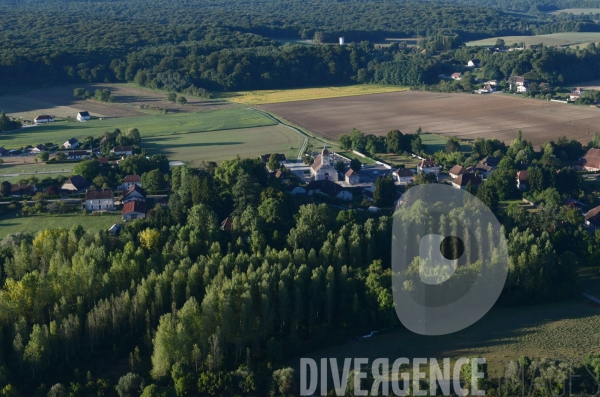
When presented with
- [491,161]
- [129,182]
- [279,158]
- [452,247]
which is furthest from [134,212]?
[491,161]

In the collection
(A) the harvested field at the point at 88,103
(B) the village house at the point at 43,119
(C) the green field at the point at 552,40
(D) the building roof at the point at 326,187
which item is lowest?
(D) the building roof at the point at 326,187

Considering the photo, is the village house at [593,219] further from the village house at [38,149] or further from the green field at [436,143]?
the village house at [38,149]

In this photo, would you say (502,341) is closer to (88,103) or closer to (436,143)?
(436,143)

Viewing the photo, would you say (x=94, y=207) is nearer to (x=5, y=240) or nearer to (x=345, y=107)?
(x=5, y=240)

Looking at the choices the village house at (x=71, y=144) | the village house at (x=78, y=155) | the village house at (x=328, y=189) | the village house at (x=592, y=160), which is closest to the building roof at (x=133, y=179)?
the village house at (x=78, y=155)

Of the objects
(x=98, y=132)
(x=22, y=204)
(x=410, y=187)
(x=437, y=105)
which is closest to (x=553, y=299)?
(x=410, y=187)

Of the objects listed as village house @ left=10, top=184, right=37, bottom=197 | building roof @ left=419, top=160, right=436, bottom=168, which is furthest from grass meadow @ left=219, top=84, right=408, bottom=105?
village house @ left=10, top=184, right=37, bottom=197
